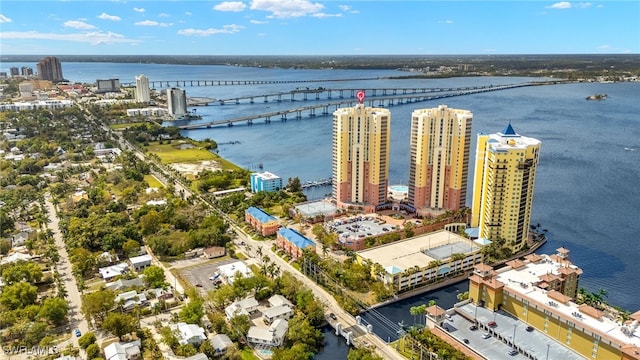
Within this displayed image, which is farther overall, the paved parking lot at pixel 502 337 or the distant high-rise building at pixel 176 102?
the distant high-rise building at pixel 176 102

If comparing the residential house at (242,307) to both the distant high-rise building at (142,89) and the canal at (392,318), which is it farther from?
the distant high-rise building at (142,89)

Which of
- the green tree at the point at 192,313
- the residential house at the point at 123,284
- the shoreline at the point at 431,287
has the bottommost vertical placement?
the shoreline at the point at 431,287

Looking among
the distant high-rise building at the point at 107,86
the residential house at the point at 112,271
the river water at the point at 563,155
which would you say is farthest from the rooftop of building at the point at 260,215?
the distant high-rise building at the point at 107,86

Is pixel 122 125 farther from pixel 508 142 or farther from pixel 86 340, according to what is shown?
pixel 508 142

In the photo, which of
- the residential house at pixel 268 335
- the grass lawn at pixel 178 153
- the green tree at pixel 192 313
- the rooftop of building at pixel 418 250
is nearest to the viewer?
the residential house at pixel 268 335

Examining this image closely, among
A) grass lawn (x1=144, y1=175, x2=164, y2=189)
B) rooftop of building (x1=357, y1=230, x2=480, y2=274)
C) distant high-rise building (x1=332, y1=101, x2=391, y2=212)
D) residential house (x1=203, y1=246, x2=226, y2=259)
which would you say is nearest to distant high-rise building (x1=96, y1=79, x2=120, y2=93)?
grass lawn (x1=144, y1=175, x2=164, y2=189)

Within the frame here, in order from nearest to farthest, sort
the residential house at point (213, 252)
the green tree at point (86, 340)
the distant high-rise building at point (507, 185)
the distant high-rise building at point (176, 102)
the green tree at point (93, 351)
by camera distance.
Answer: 1. the green tree at point (93, 351)
2. the green tree at point (86, 340)
3. the distant high-rise building at point (507, 185)
4. the residential house at point (213, 252)
5. the distant high-rise building at point (176, 102)
